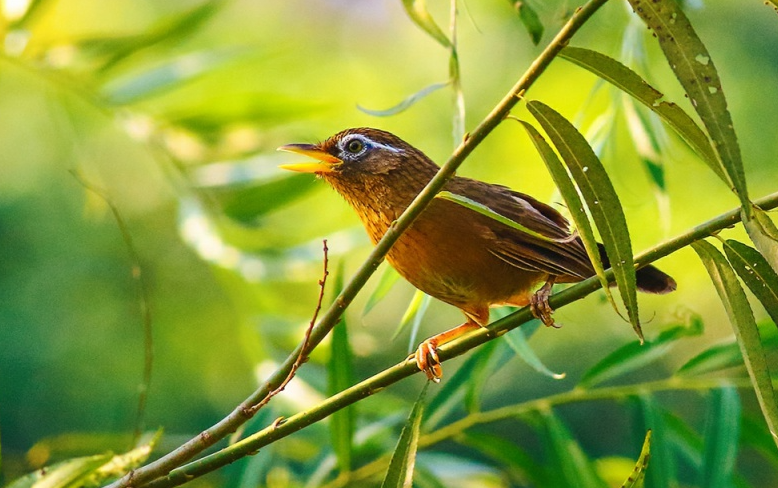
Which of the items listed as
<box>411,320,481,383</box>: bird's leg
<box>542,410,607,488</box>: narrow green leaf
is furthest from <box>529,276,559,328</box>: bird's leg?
<box>542,410,607,488</box>: narrow green leaf

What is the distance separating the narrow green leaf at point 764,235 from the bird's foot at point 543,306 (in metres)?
0.45

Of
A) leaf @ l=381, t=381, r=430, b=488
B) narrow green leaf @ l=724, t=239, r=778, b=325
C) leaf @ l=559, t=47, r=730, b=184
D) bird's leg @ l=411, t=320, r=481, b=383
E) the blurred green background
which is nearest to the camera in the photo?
leaf @ l=559, t=47, r=730, b=184

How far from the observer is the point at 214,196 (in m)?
4.24

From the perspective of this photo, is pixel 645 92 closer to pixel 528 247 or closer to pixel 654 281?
pixel 528 247

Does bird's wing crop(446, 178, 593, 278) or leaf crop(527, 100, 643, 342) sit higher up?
bird's wing crop(446, 178, 593, 278)

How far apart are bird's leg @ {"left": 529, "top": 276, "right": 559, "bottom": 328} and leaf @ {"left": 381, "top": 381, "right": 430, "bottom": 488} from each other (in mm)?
351

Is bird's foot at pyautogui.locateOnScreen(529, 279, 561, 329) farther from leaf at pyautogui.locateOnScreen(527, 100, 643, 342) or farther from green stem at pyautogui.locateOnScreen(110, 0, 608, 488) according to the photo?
green stem at pyautogui.locateOnScreen(110, 0, 608, 488)

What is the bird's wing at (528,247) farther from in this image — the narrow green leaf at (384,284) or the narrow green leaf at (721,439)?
the narrow green leaf at (721,439)

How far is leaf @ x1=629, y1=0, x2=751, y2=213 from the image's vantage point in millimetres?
1450

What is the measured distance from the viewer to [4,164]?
702 centimetres

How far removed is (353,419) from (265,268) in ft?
3.69

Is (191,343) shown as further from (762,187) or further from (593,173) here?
(593,173)

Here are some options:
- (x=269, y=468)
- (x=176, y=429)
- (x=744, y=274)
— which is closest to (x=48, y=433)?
(x=176, y=429)

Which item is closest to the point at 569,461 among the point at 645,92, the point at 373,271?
the point at 373,271
